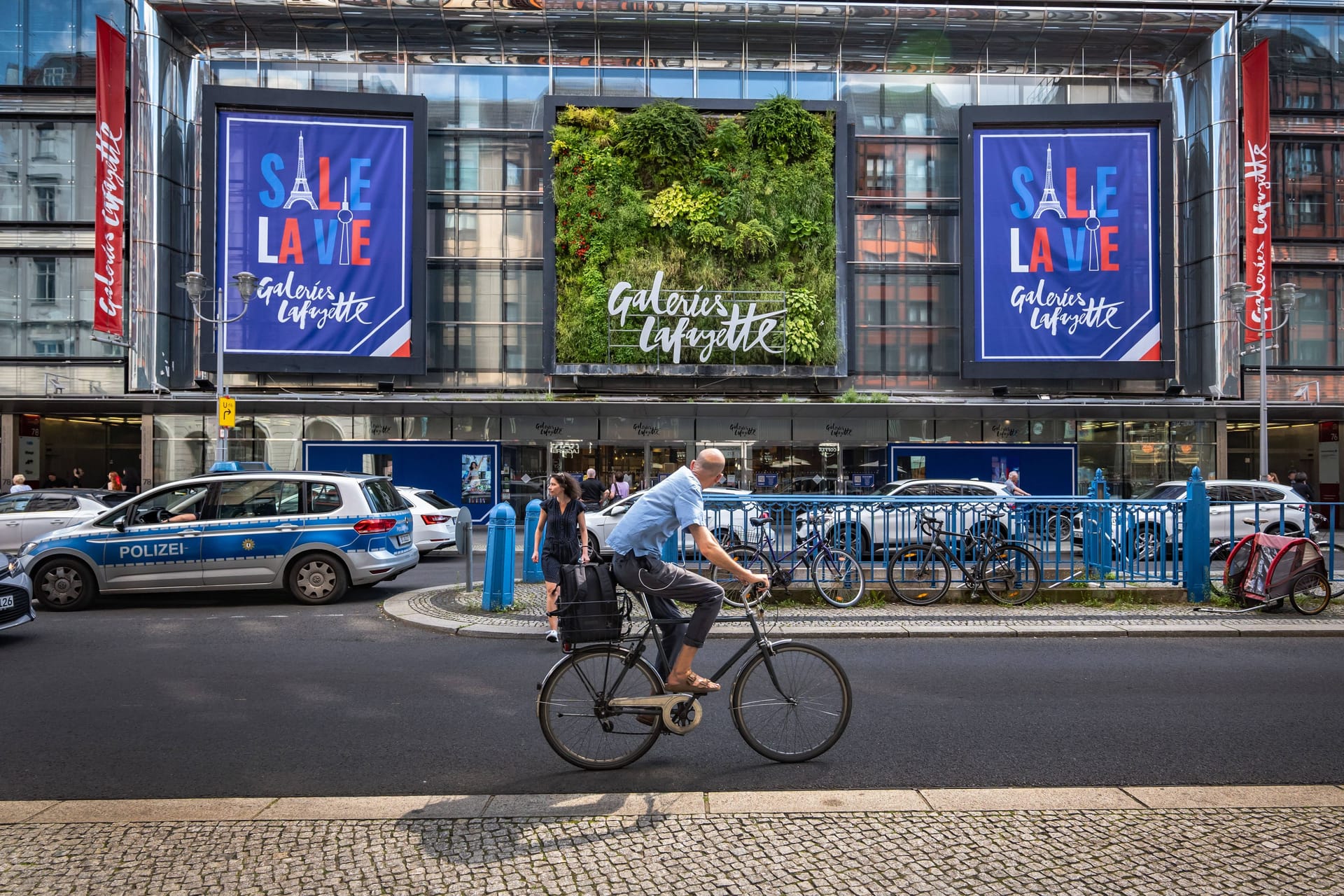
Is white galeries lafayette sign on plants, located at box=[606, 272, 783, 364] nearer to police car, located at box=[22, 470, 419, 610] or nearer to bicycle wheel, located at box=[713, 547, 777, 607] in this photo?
police car, located at box=[22, 470, 419, 610]

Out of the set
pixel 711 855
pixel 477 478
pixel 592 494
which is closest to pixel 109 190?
pixel 477 478

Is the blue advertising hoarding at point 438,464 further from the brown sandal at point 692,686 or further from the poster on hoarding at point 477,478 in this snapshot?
the brown sandal at point 692,686

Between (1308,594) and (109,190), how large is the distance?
3093cm

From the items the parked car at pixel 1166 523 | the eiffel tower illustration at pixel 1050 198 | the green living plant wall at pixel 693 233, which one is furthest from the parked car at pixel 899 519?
the eiffel tower illustration at pixel 1050 198

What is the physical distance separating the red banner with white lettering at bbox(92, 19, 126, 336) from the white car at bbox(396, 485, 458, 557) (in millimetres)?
15123

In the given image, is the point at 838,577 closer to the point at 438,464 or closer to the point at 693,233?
the point at 693,233

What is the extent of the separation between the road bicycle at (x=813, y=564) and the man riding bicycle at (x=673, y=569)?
5917 millimetres

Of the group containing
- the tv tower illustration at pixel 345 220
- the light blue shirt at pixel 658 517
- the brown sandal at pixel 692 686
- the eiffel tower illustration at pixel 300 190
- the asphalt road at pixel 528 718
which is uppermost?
the eiffel tower illustration at pixel 300 190

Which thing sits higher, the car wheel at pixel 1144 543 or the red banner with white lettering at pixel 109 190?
the red banner with white lettering at pixel 109 190

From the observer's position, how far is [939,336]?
30.9 meters

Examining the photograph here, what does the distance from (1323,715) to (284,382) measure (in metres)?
28.5

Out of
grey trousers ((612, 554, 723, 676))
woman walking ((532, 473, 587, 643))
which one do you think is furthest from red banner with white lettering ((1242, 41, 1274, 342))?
grey trousers ((612, 554, 723, 676))

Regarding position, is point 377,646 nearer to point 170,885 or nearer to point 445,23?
point 170,885

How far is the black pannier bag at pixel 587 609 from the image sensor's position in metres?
5.12
